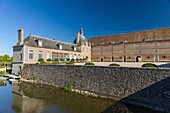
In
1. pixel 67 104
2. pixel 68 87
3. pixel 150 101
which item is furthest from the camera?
pixel 68 87

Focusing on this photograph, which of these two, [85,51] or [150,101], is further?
[85,51]

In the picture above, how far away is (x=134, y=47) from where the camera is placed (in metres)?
26.0

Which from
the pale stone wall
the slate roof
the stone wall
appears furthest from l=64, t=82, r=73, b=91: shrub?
the pale stone wall

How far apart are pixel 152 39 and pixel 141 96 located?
19.7 m

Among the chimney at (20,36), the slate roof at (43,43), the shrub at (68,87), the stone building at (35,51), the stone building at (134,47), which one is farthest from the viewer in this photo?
the stone building at (134,47)

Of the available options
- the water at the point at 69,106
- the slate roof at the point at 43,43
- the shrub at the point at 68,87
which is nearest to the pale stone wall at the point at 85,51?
the slate roof at the point at 43,43

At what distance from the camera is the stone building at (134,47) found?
23297mm

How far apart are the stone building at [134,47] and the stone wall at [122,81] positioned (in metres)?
18.1

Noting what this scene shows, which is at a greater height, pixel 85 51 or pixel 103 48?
pixel 103 48

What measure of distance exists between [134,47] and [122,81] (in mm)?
19083

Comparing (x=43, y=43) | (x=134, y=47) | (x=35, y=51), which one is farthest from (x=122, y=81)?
(x=134, y=47)

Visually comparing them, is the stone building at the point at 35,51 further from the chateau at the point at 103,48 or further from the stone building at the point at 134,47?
the stone building at the point at 134,47

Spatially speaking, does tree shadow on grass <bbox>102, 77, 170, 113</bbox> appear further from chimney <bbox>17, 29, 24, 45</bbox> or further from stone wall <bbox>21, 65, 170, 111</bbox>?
chimney <bbox>17, 29, 24, 45</bbox>

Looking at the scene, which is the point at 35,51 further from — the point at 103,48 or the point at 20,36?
the point at 103,48
